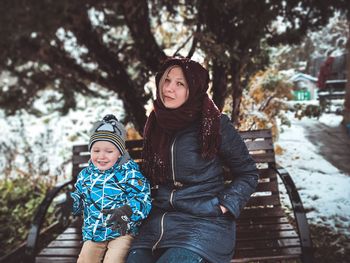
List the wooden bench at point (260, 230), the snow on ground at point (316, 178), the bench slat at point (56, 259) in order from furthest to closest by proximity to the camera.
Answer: the snow on ground at point (316, 178) → the bench slat at point (56, 259) → the wooden bench at point (260, 230)

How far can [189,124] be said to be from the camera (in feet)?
7.79

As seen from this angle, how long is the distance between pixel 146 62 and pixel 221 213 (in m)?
2.78

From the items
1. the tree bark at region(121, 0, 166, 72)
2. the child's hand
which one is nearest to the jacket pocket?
the child's hand

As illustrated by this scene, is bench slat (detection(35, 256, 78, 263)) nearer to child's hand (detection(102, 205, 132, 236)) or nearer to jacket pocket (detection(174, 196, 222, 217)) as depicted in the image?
child's hand (detection(102, 205, 132, 236))

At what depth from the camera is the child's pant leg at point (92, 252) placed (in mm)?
2285

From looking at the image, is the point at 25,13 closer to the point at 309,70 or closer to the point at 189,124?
the point at 189,124

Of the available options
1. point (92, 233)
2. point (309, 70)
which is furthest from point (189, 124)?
point (309, 70)

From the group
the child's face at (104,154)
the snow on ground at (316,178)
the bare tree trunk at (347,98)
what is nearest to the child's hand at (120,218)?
the child's face at (104,154)

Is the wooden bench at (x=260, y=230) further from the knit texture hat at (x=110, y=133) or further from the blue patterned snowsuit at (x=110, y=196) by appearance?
the knit texture hat at (x=110, y=133)

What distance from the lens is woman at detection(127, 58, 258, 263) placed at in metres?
2.21

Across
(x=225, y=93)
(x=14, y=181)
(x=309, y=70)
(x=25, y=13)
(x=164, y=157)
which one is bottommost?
(x=14, y=181)

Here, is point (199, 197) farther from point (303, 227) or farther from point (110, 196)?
point (303, 227)

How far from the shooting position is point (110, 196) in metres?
2.31

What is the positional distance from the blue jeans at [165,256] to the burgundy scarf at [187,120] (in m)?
0.48
